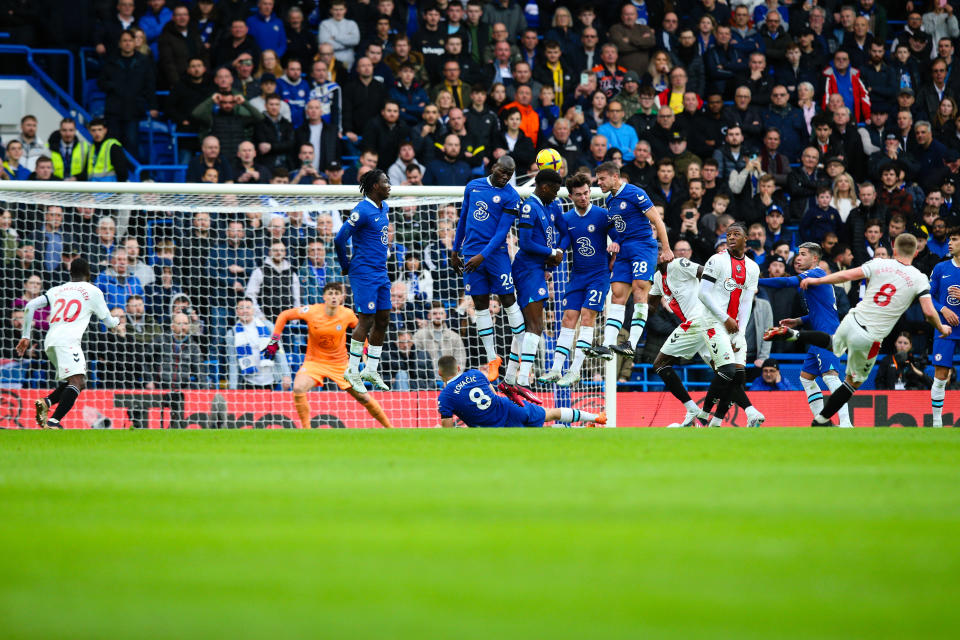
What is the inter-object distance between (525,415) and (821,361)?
4.62 m

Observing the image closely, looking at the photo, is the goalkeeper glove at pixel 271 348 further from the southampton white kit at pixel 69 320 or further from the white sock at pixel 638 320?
the white sock at pixel 638 320

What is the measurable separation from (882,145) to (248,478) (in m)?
16.3

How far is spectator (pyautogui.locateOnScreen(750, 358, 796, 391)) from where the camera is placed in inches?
663

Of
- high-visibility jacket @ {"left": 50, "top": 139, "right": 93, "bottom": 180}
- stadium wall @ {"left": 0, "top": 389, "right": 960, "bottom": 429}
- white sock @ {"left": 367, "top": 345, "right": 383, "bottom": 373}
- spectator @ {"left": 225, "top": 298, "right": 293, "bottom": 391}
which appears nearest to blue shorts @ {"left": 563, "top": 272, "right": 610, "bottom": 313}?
white sock @ {"left": 367, "top": 345, "right": 383, "bottom": 373}

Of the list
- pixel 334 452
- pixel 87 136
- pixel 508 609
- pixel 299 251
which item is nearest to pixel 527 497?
pixel 508 609

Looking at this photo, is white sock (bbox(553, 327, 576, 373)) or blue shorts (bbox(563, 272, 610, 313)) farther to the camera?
blue shorts (bbox(563, 272, 610, 313))

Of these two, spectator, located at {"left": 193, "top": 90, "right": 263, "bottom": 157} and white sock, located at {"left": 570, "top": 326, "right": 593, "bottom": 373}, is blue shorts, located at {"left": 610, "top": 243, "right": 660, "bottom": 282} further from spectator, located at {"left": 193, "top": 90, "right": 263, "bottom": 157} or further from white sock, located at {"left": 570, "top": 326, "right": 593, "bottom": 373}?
spectator, located at {"left": 193, "top": 90, "right": 263, "bottom": 157}

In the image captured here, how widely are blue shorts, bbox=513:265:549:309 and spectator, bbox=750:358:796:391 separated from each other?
5.21 metres

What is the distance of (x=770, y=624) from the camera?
323cm

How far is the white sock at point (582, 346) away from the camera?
506 inches

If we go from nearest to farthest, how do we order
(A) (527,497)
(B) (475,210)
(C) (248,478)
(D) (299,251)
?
(A) (527,497) → (C) (248,478) → (B) (475,210) → (D) (299,251)

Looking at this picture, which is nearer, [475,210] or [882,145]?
[475,210]

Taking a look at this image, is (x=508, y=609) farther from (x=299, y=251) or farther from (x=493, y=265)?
(x=299, y=251)

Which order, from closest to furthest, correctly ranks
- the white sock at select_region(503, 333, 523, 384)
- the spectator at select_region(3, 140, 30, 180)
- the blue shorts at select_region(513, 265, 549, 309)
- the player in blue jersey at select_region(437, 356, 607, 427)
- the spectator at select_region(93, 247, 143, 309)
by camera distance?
the player in blue jersey at select_region(437, 356, 607, 427)
the white sock at select_region(503, 333, 523, 384)
the blue shorts at select_region(513, 265, 549, 309)
the spectator at select_region(93, 247, 143, 309)
the spectator at select_region(3, 140, 30, 180)
